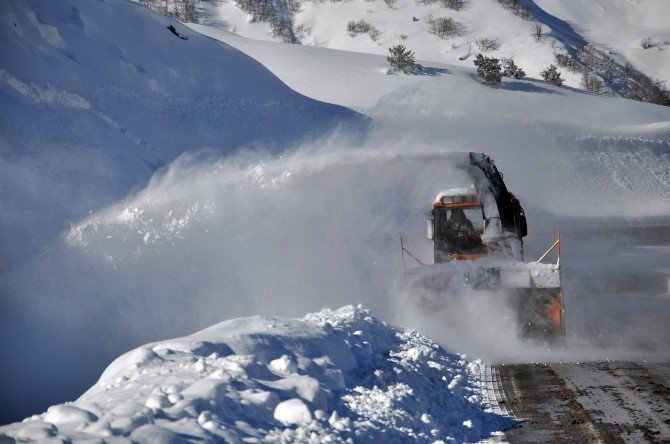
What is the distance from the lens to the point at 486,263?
10414 millimetres

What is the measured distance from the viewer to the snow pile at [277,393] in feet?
Result: 13.8

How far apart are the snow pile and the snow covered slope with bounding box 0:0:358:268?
5435mm

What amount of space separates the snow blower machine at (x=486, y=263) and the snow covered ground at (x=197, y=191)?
65 cm

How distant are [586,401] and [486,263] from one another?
4.11 m

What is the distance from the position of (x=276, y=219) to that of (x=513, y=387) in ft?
23.5

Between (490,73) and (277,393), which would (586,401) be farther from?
Result: (490,73)

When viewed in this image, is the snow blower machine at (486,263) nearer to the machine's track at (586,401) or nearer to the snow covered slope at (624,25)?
the machine's track at (586,401)

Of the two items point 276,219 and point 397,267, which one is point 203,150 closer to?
point 276,219

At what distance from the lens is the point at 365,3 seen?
58875 millimetres

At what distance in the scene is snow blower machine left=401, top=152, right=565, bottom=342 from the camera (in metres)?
9.88

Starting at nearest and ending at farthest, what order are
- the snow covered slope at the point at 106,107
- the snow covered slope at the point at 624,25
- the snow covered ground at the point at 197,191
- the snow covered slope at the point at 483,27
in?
the snow covered ground at the point at 197,191, the snow covered slope at the point at 106,107, the snow covered slope at the point at 483,27, the snow covered slope at the point at 624,25

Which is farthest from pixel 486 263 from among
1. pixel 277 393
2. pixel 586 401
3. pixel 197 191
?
pixel 197 191

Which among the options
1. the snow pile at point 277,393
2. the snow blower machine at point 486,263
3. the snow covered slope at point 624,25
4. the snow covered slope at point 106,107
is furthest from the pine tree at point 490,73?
the snow covered slope at point 624,25

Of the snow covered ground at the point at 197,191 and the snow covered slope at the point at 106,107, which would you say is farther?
the snow covered slope at the point at 106,107
